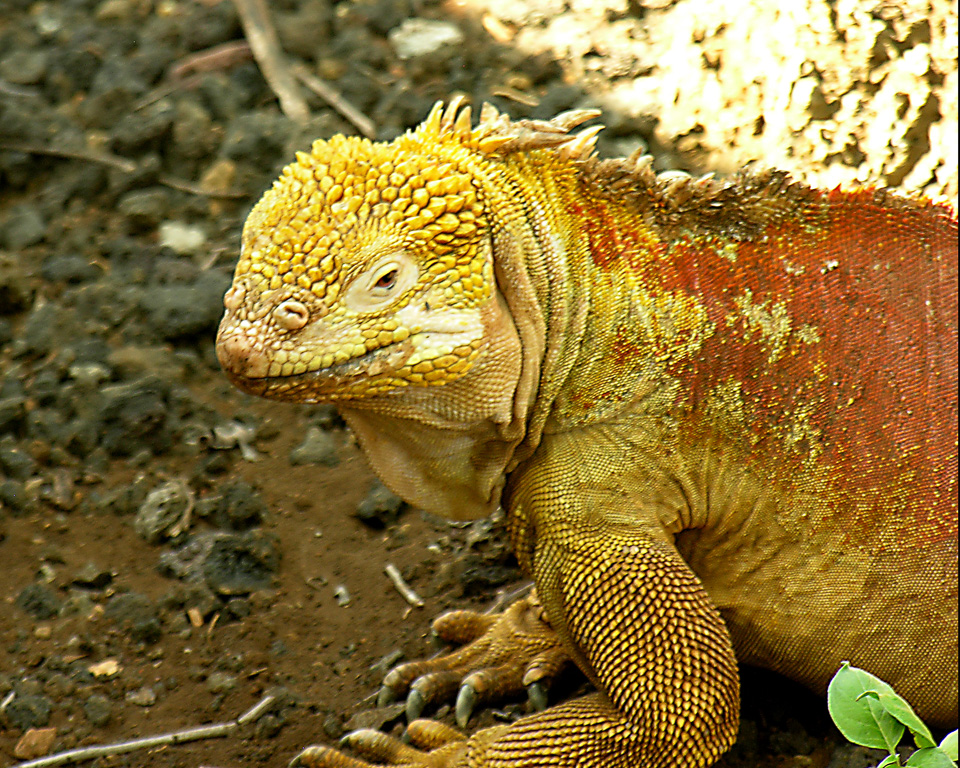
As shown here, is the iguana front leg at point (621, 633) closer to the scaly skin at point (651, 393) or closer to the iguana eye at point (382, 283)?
the scaly skin at point (651, 393)

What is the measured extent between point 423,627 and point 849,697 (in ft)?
6.97

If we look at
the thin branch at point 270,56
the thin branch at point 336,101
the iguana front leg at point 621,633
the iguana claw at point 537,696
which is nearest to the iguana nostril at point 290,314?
the iguana front leg at point 621,633

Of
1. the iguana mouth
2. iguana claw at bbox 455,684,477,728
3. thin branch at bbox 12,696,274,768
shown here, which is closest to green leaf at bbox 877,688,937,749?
the iguana mouth

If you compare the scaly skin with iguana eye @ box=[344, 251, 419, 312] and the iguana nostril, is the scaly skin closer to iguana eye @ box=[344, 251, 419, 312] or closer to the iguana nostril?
iguana eye @ box=[344, 251, 419, 312]

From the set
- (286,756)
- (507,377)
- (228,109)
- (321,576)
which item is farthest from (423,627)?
(228,109)

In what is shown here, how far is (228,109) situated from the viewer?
6.58 meters

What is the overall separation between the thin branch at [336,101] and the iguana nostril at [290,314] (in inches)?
140

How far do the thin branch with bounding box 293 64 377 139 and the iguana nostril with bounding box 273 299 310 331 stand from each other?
140 inches

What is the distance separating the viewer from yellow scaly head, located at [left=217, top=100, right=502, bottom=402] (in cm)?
279

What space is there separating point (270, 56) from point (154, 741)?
4.54 meters

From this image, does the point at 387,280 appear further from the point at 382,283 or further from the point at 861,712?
the point at 861,712

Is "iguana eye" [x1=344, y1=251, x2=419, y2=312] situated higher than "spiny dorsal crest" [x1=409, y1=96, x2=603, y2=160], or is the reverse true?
"spiny dorsal crest" [x1=409, y1=96, x2=603, y2=160]

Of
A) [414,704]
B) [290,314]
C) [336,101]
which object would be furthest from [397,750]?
[336,101]

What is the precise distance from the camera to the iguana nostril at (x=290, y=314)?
2.76 m
